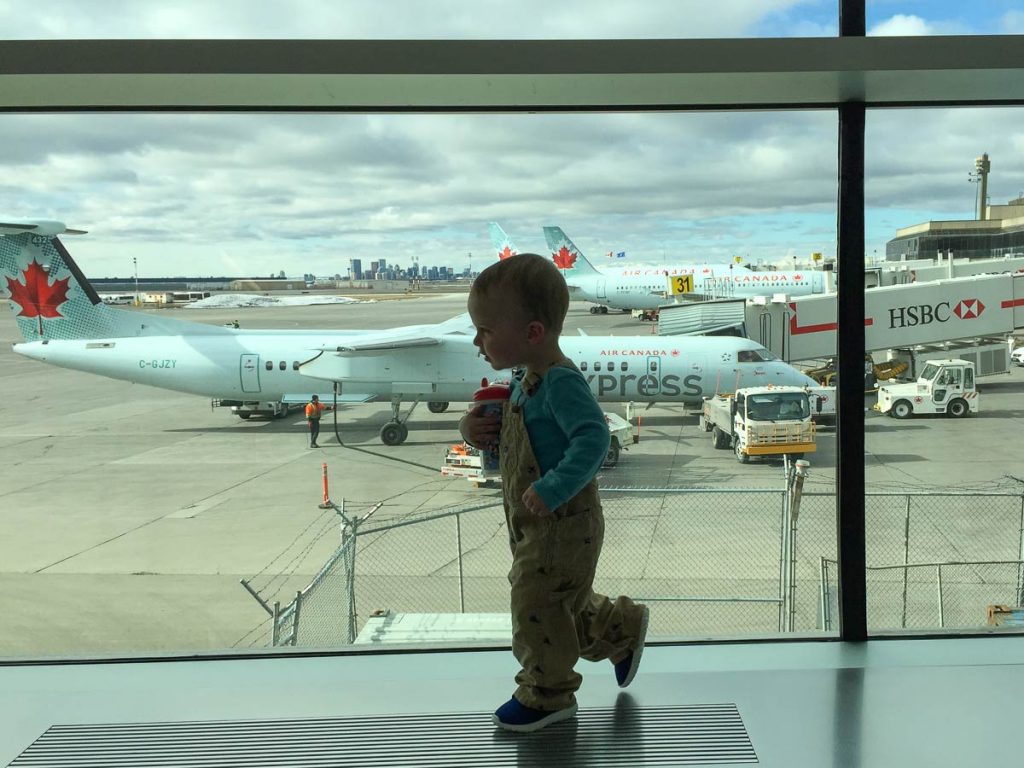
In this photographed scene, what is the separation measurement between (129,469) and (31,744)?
211 inches

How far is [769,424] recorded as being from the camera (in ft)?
25.9

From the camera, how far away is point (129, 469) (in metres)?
6.92

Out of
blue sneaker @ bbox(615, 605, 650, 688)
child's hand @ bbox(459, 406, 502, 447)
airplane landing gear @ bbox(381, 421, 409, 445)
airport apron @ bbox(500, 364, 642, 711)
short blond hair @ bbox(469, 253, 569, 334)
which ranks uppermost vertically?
short blond hair @ bbox(469, 253, 569, 334)

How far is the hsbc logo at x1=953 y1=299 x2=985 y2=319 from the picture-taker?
11.0 meters

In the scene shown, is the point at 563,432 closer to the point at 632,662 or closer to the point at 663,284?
the point at 632,662

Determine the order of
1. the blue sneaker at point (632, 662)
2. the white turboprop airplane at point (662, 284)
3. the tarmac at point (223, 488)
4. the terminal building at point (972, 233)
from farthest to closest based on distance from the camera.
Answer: the white turboprop airplane at point (662, 284) < the tarmac at point (223, 488) < the terminal building at point (972, 233) < the blue sneaker at point (632, 662)

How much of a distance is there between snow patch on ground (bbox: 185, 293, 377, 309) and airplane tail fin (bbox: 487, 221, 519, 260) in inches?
30.9

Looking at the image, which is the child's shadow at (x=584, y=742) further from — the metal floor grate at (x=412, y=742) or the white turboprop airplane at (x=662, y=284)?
the white turboprop airplane at (x=662, y=284)

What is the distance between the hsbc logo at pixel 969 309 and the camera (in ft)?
35.9

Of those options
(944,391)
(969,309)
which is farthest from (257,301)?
(969,309)

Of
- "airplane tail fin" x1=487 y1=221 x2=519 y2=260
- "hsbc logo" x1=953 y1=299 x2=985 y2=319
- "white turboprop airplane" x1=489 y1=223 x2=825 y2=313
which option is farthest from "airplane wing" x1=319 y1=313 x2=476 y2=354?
"white turboprop airplane" x1=489 y1=223 x2=825 y2=313

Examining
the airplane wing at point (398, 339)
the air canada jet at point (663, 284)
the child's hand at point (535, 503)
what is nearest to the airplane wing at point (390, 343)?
the airplane wing at point (398, 339)

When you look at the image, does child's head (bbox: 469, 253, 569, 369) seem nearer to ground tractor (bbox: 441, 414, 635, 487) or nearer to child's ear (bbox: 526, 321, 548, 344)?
child's ear (bbox: 526, 321, 548, 344)

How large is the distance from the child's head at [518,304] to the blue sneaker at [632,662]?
751 millimetres
